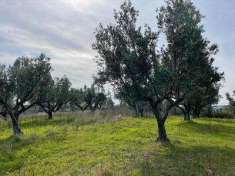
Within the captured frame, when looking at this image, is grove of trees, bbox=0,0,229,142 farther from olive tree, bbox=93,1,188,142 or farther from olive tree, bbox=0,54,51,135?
olive tree, bbox=0,54,51,135

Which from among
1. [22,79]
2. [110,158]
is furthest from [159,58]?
[22,79]

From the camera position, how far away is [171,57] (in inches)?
1201

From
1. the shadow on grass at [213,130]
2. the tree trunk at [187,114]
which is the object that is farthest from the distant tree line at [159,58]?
the tree trunk at [187,114]

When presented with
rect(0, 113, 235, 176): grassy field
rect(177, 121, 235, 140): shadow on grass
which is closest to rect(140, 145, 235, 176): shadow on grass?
rect(0, 113, 235, 176): grassy field

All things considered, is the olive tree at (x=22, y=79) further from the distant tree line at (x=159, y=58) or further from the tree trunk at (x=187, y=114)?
the tree trunk at (x=187, y=114)

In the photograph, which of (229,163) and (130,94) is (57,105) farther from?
(229,163)

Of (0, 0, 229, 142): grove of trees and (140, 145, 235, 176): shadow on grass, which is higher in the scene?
(0, 0, 229, 142): grove of trees

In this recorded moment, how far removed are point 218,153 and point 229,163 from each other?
3.74 m

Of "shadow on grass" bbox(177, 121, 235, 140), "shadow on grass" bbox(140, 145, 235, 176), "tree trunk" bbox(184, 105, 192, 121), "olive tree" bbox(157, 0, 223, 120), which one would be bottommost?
"shadow on grass" bbox(140, 145, 235, 176)

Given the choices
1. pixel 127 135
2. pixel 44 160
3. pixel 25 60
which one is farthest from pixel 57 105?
pixel 44 160

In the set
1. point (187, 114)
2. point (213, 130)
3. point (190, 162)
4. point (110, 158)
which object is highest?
point (187, 114)

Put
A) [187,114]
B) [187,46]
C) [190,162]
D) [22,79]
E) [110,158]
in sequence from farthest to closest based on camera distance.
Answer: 1. [187,114]
2. [22,79]
3. [187,46]
4. [110,158]
5. [190,162]

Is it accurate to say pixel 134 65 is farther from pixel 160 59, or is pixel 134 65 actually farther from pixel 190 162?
pixel 190 162

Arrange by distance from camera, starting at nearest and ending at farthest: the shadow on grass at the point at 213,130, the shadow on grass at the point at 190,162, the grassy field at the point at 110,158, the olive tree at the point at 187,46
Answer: the shadow on grass at the point at 190,162 → the grassy field at the point at 110,158 → the olive tree at the point at 187,46 → the shadow on grass at the point at 213,130
